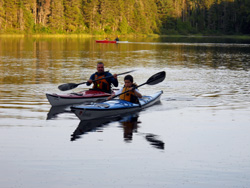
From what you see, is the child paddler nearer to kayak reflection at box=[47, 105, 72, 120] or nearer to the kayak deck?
the kayak deck

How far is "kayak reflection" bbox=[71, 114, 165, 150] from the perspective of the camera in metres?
10.3

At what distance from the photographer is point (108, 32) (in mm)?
118188

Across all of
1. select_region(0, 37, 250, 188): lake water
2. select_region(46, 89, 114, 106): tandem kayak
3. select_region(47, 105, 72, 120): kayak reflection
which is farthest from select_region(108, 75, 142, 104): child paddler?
select_region(47, 105, 72, 120): kayak reflection

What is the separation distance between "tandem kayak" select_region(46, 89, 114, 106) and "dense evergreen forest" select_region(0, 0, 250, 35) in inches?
3005

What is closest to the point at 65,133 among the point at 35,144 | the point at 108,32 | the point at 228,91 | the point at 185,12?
the point at 35,144

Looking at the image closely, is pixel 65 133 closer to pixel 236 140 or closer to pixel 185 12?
pixel 236 140

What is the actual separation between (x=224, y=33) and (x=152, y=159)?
472 ft

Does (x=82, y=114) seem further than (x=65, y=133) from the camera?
Yes

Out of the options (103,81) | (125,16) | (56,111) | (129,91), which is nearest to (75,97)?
(56,111)

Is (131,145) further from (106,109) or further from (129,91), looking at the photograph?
(129,91)

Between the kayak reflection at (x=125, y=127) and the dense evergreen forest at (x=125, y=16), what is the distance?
78.9 metres

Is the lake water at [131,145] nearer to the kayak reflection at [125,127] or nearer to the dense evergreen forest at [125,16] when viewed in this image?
the kayak reflection at [125,127]

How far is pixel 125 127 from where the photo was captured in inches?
467

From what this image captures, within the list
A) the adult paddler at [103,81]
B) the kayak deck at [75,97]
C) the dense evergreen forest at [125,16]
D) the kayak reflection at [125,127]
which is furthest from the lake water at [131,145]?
the dense evergreen forest at [125,16]
